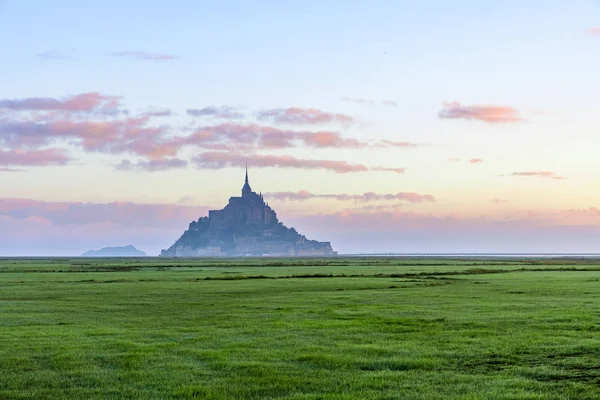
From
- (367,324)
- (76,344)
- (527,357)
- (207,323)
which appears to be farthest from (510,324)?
(76,344)

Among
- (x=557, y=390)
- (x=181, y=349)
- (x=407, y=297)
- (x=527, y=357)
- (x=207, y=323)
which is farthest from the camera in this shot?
(x=407, y=297)

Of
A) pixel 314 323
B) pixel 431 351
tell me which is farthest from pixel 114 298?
pixel 431 351

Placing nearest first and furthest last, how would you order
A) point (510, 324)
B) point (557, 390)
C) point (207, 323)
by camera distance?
point (557, 390) < point (510, 324) < point (207, 323)

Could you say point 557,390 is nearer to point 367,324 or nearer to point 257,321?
point 367,324

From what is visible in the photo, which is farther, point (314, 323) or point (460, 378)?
point (314, 323)

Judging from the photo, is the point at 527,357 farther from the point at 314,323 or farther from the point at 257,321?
the point at 257,321

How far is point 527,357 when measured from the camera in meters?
17.3

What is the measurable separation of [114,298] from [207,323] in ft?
57.1

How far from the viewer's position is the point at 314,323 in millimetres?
25312

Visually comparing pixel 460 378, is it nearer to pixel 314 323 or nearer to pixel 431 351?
pixel 431 351

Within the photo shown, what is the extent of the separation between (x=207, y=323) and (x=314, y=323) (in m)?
4.28

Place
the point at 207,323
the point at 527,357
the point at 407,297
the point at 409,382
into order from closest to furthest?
the point at 409,382 < the point at 527,357 < the point at 207,323 < the point at 407,297

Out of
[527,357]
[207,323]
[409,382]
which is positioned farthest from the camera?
[207,323]

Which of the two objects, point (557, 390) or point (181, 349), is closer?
point (557, 390)
